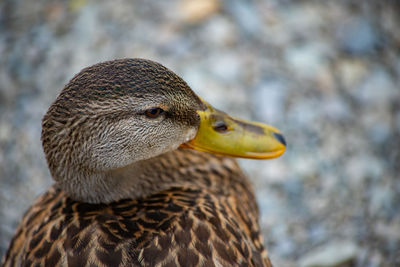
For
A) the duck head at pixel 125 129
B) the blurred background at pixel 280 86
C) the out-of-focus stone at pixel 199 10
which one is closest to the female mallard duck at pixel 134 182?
the duck head at pixel 125 129

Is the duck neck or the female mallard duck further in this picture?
the duck neck

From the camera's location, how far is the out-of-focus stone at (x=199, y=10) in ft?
11.7

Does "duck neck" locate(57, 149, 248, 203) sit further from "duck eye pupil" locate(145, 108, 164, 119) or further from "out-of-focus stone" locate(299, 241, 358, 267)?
"out-of-focus stone" locate(299, 241, 358, 267)

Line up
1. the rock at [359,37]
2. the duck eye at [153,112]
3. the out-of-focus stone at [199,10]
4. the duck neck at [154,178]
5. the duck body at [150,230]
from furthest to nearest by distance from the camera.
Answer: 1. the out-of-focus stone at [199,10]
2. the rock at [359,37]
3. the duck neck at [154,178]
4. the duck eye at [153,112]
5. the duck body at [150,230]

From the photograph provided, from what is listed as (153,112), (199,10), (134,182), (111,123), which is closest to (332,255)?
(134,182)

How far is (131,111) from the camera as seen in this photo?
1746 millimetres

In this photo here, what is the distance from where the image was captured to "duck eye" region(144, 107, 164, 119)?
5.85 feet

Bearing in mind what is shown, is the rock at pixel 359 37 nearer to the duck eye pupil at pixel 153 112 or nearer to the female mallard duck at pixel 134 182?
the female mallard duck at pixel 134 182

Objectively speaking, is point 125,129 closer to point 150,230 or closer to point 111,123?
point 111,123

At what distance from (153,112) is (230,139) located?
35 centimetres

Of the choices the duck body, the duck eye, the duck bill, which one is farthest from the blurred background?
the duck eye

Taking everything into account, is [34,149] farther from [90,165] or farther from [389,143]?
[389,143]

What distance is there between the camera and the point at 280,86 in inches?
130

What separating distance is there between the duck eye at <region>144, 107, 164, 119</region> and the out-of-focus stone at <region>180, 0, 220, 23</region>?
1.92 meters
